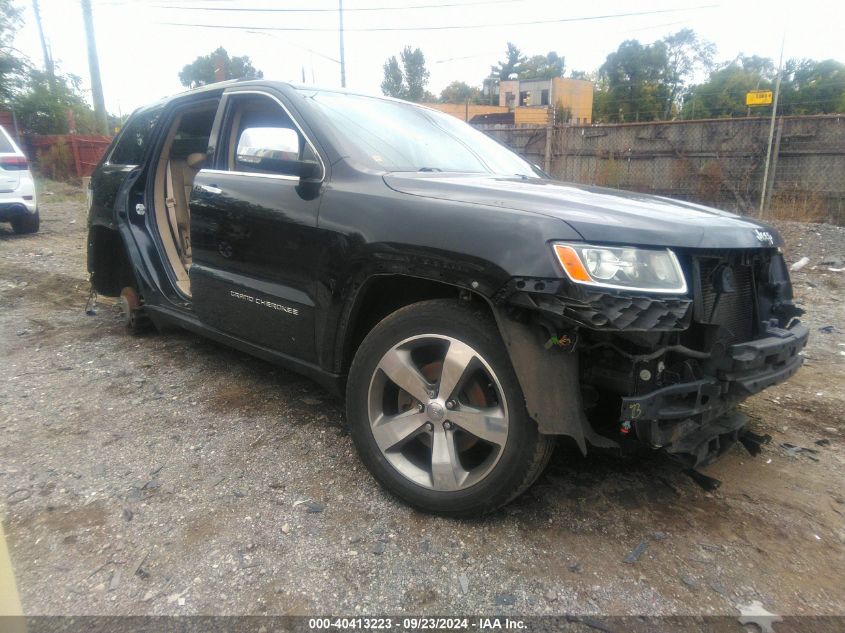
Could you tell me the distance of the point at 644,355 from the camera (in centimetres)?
194

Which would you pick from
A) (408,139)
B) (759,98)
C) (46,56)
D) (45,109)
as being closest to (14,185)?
(408,139)

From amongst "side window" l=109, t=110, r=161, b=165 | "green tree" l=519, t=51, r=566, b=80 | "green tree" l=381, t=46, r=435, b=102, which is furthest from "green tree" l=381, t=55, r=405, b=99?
"side window" l=109, t=110, r=161, b=165

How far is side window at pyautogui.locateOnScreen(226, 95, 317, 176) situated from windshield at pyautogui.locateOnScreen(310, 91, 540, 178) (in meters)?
0.19

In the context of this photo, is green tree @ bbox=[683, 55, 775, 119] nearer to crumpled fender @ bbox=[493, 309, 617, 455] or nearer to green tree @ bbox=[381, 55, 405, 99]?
crumpled fender @ bbox=[493, 309, 617, 455]

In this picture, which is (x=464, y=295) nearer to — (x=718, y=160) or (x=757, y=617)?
(x=757, y=617)

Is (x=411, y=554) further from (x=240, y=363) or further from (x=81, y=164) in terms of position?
(x=81, y=164)

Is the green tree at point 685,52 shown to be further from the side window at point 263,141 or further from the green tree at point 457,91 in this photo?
the side window at point 263,141

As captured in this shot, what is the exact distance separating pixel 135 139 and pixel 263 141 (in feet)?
6.06

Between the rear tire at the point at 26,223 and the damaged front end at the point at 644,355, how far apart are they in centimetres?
1058

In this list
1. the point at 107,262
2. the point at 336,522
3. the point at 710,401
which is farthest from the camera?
the point at 107,262

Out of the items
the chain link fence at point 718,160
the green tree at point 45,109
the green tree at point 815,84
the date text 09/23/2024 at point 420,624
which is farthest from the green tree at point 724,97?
the green tree at point 45,109

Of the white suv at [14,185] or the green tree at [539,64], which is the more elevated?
the green tree at [539,64]

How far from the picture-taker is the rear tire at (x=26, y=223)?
9931 millimetres

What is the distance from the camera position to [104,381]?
3822 mm
